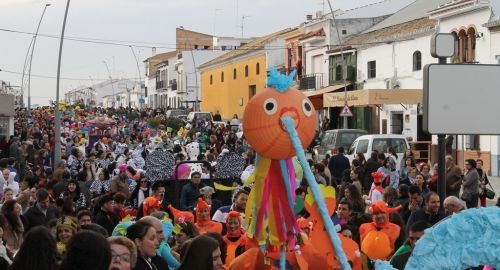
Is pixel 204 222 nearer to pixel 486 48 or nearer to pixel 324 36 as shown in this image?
pixel 486 48

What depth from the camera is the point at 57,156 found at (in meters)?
23.3

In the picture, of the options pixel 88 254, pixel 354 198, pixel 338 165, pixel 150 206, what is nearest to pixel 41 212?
pixel 150 206

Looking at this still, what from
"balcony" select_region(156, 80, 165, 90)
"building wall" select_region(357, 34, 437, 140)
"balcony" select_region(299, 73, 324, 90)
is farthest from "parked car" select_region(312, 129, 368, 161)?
"balcony" select_region(156, 80, 165, 90)

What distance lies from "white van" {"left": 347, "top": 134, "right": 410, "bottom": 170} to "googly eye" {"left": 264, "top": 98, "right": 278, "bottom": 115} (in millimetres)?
18447

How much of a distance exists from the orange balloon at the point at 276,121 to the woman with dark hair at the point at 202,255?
82 cm

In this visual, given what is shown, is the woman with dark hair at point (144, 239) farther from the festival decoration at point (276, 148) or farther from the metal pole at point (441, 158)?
the metal pole at point (441, 158)

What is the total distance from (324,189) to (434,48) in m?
2.36

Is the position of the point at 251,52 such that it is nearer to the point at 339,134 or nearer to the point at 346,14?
the point at 346,14

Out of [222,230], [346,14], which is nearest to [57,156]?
[222,230]

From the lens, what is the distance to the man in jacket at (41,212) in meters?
10.7

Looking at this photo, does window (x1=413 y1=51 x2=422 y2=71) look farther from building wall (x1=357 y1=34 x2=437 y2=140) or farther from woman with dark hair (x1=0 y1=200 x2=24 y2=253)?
woman with dark hair (x1=0 y1=200 x2=24 y2=253)

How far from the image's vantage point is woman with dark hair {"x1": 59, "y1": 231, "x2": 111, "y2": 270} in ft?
15.0

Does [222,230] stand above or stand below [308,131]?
below

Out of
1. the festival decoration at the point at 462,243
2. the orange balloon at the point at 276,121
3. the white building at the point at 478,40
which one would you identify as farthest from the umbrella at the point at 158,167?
the white building at the point at 478,40
